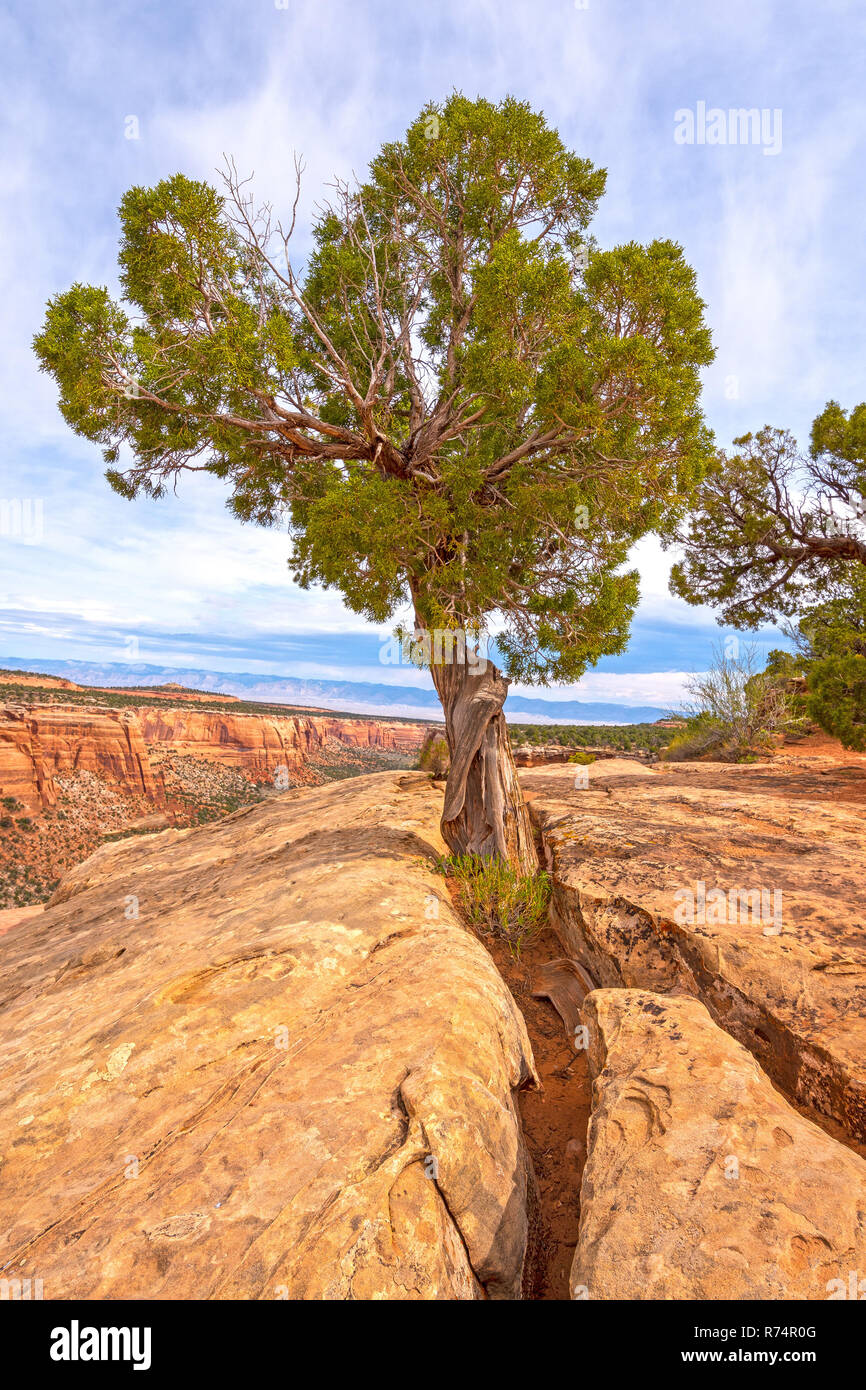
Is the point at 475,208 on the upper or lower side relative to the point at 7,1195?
upper

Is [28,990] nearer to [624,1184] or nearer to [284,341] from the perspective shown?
[624,1184]

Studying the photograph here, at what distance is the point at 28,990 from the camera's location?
6.62 m

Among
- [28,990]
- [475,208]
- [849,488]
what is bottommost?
[28,990]

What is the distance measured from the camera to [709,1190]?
2686mm

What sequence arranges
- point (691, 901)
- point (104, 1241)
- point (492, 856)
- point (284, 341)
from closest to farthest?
point (104, 1241), point (691, 901), point (284, 341), point (492, 856)

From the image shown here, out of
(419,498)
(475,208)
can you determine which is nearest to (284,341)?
(419,498)

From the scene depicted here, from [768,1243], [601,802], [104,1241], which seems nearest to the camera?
[768,1243]

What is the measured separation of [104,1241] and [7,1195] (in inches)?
36.7

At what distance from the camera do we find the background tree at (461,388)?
7234 millimetres

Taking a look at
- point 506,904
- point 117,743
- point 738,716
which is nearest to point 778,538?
point 738,716

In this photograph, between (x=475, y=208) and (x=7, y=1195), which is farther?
(x=475, y=208)

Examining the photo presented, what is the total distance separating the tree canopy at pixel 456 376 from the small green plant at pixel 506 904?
3.08 metres

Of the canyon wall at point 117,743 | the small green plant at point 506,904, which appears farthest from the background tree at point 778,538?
the canyon wall at point 117,743

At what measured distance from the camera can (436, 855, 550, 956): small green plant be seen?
708 cm
